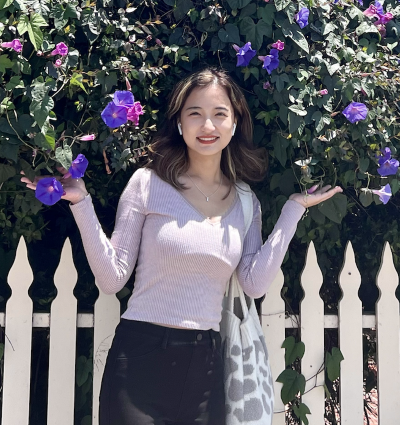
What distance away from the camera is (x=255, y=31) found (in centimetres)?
241

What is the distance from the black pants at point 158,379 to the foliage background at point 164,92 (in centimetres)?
58

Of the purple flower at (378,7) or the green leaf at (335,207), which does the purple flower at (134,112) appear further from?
the purple flower at (378,7)

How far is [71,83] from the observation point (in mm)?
2178

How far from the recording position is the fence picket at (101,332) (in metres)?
2.62

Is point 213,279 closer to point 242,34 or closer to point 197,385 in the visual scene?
point 197,385

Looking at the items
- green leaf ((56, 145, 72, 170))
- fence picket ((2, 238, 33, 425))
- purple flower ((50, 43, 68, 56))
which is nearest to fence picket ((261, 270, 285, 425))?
fence picket ((2, 238, 33, 425))

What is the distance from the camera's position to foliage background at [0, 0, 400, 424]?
214 cm

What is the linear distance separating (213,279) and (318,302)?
27.4 inches

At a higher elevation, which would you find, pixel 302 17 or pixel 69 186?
pixel 302 17

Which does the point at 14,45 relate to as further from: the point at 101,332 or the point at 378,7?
the point at 378,7

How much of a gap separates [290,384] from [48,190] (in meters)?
1.38

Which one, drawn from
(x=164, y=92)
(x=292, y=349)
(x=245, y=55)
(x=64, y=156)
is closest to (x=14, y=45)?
(x=64, y=156)

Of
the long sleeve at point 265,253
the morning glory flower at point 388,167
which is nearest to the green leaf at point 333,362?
the long sleeve at point 265,253

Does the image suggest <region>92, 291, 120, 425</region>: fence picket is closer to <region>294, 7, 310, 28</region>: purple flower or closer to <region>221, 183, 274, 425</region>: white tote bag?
<region>221, 183, 274, 425</region>: white tote bag
